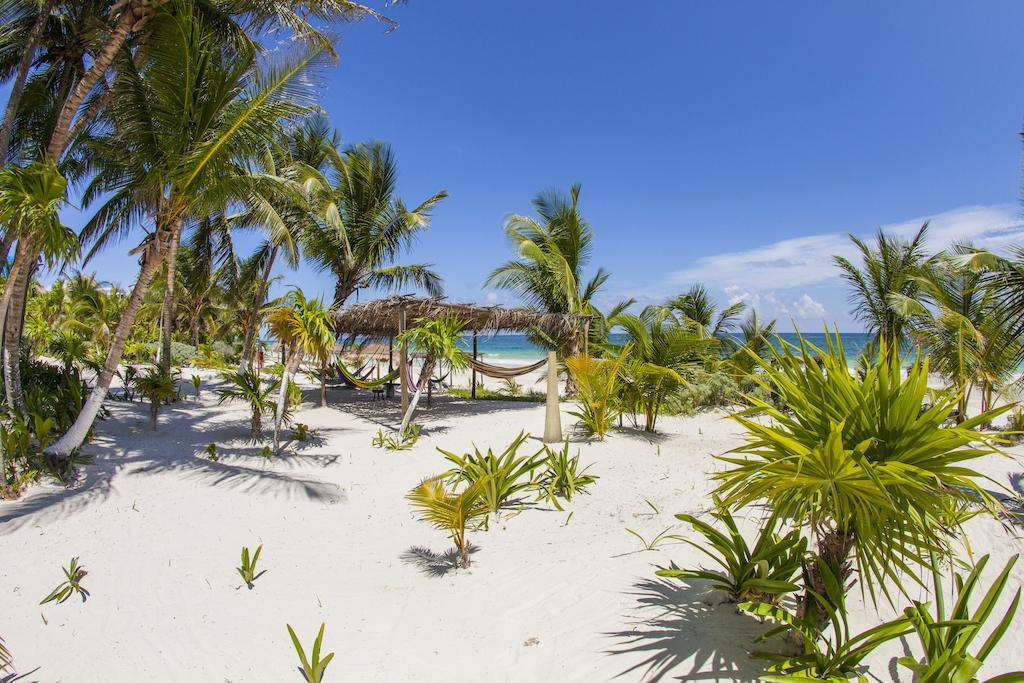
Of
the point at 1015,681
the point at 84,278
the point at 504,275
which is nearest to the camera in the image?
the point at 1015,681

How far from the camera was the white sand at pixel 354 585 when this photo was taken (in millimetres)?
2480

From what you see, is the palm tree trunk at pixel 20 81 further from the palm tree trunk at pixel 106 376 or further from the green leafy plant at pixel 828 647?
the green leafy plant at pixel 828 647

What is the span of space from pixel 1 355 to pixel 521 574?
6848 mm

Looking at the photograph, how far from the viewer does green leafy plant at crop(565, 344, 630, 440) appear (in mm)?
6539

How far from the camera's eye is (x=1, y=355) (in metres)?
5.88

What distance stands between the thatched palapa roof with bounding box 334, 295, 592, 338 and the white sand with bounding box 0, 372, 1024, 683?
3395 millimetres

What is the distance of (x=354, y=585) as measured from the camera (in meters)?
3.37

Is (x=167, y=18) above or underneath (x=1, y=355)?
above

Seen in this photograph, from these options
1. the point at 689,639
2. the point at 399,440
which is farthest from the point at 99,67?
the point at 689,639

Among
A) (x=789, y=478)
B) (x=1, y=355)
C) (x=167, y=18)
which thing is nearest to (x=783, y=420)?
(x=789, y=478)

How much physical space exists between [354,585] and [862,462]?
3.10 metres

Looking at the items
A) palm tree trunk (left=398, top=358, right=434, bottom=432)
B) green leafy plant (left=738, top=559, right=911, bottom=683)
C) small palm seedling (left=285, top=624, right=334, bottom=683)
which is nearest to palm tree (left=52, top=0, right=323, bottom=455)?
palm tree trunk (left=398, top=358, right=434, bottom=432)

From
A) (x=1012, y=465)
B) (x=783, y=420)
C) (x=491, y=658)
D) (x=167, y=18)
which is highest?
(x=167, y=18)

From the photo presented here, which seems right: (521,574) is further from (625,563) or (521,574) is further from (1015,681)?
(1015,681)
